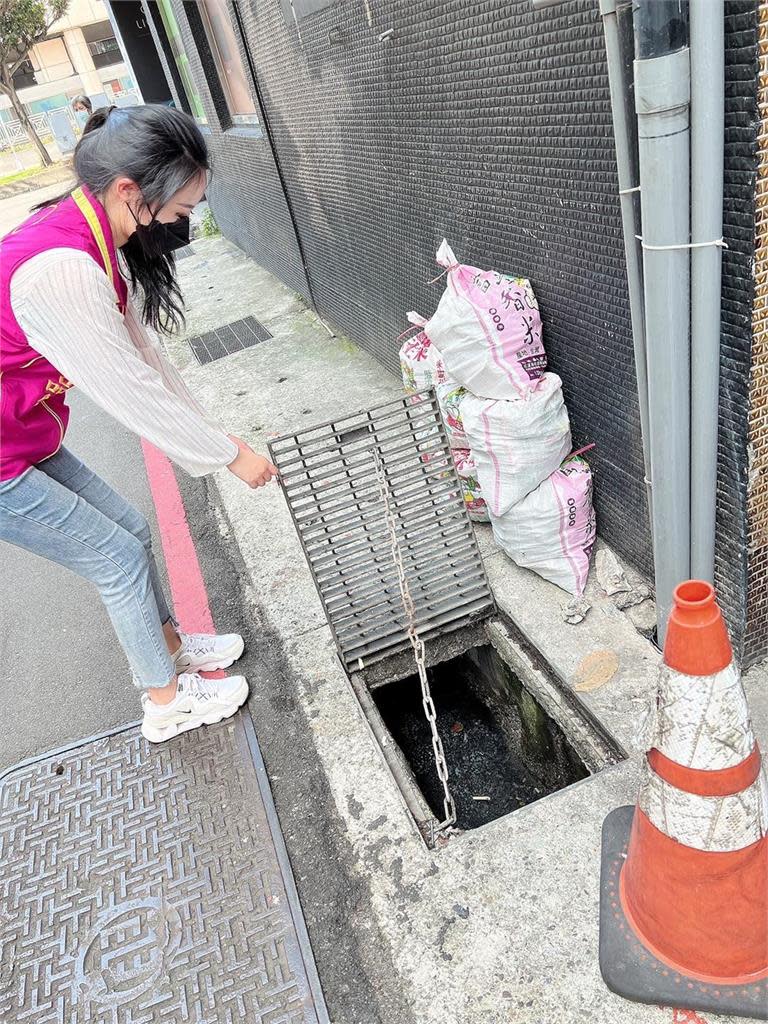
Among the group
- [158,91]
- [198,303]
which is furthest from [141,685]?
[158,91]

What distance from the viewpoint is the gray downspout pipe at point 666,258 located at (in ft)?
5.21

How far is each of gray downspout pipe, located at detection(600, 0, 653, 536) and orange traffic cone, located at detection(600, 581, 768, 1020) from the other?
0.90 meters

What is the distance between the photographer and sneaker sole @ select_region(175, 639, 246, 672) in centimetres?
292

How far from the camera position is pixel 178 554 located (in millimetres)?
3936

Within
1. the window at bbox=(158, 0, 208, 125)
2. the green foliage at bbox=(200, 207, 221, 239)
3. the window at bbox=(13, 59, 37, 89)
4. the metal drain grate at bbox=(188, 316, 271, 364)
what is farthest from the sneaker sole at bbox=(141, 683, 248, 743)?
the window at bbox=(13, 59, 37, 89)

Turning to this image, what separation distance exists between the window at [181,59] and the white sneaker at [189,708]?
29.2 feet

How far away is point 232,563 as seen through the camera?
3.69 meters

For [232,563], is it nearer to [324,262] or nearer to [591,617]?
[591,617]

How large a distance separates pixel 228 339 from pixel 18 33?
104ft

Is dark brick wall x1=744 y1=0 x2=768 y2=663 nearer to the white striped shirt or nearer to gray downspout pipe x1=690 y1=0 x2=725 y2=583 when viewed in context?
gray downspout pipe x1=690 y1=0 x2=725 y2=583

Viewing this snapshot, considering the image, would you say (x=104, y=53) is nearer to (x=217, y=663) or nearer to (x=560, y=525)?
(x=217, y=663)

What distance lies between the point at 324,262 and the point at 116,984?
16.6 feet

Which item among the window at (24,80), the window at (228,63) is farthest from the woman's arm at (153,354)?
the window at (24,80)

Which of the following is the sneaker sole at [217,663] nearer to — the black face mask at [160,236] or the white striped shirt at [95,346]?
the white striped shirt at [95,346]
